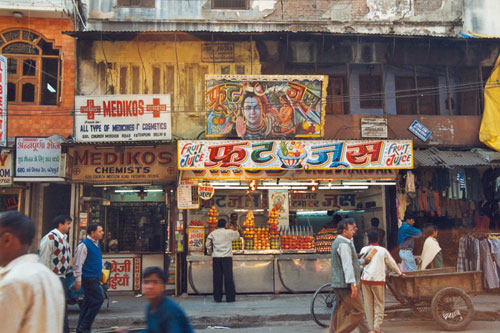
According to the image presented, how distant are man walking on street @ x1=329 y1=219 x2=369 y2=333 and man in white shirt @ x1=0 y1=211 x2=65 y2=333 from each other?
4.93m

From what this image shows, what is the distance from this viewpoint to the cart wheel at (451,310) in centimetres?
833

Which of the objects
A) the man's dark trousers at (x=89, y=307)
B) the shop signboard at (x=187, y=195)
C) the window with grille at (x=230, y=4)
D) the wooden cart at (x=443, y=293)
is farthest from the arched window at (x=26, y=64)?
the wooden cart at (x=443, y=293)

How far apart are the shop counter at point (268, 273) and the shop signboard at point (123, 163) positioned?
2627mm

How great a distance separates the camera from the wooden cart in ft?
27.4

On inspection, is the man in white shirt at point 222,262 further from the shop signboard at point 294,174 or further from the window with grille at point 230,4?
the window with grille at point 230,4

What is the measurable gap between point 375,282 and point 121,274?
7.86 meters

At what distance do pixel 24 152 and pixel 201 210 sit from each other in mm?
5157

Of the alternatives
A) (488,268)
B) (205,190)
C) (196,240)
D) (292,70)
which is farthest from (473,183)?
(196,240)

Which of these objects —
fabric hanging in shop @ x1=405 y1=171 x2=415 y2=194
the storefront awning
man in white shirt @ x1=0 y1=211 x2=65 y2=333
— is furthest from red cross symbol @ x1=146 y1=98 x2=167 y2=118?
man in white shirt @ x1=0 y1=211 x2=65 y2=333

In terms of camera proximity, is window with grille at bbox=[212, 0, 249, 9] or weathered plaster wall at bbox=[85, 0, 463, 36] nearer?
weathered plaster wall at bbox=[85, 0, 463, 36]

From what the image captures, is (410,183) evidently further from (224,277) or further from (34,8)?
(34,8)

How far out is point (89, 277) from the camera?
7.79m

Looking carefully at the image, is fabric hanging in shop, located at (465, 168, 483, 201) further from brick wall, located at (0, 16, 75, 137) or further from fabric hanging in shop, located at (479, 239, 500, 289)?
brick wall, located at (0, 16, 75, 137)

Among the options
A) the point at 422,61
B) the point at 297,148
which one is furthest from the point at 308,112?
the point at 422,61
